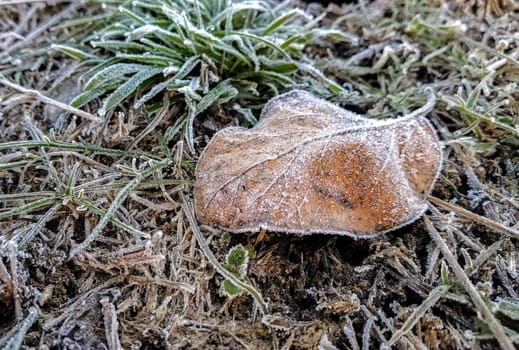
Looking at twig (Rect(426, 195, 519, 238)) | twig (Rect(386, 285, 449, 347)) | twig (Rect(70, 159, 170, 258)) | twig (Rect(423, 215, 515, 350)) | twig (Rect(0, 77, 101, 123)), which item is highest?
twig (Rect(0, 77, 101, 123))

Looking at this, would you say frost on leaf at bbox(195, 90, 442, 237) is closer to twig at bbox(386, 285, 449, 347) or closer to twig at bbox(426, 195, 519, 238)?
twig at bbox(426, 195, 519, 238)

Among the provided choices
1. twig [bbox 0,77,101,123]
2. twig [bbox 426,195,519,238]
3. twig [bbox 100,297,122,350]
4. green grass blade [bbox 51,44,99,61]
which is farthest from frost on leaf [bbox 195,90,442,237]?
green grass blade [bbox 51,44,99,61]

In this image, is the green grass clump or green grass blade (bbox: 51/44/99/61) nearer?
the green grass clump

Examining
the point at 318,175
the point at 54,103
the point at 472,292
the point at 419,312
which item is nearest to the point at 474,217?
the point at 472,292

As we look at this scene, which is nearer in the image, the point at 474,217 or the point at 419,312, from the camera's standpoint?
the point at 419,312

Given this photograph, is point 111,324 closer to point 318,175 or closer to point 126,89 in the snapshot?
point 318,175

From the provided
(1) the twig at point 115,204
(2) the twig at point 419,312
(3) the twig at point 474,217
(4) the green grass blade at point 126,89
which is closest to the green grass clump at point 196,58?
(4) the green grass blade at point 126,89

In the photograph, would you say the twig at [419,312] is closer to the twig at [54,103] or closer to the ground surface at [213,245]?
the ground surface at [213,245]

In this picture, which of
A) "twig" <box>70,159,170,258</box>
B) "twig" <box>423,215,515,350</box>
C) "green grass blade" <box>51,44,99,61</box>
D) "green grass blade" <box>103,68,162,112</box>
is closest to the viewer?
"twig" <box>423,215,515,350</box>
